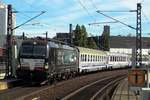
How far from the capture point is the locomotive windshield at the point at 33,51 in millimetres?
33469

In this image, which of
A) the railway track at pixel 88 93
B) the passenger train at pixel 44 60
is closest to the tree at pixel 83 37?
the passenger train at pixel 44 60

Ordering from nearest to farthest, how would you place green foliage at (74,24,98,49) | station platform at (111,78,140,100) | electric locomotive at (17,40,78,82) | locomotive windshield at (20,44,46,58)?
1. station platform at (111,78,140,100)
2. electric locomotive at (17,40,78,82)
3. locomotive windshield at (20,44,46,58)
4. green foliage at (74,24,98,49)

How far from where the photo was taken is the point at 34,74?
33.2 m

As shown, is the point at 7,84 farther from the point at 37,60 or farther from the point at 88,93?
the point at 88,93

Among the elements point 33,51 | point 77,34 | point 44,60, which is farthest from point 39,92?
point 77,34

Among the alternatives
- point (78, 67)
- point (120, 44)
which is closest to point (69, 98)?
point (78, 67)

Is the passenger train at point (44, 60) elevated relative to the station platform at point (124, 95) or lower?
elevated

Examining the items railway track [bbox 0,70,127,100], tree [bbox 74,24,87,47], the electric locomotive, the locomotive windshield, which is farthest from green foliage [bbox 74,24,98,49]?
railway track [bbox 0,70,127,100]

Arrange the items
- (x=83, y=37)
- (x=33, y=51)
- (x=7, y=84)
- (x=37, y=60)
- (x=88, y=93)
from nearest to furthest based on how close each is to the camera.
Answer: (x=88, y=93)
(x=7, y=84)
(x=37, y=60)
(x=33, y=51)
(x=83, y=37)

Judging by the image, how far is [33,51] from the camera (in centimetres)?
3372

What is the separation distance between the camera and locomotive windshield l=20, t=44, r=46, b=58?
33.5m

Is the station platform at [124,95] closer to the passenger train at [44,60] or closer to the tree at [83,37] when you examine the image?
the passenger train at [44,60]

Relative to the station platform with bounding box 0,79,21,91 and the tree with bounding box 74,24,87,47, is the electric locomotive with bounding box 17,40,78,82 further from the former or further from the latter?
the tree with bounding box 74,24,87,47

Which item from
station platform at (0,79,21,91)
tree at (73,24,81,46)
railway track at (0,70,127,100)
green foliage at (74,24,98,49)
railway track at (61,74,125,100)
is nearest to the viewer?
railway track at (0,70,127,100)
